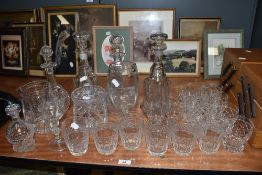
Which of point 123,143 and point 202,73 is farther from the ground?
point 202,73

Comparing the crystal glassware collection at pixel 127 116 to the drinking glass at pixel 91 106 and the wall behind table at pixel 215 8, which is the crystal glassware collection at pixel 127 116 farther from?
the wall behind table at pixel 215 8

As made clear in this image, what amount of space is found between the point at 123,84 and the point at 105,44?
1.13 feet

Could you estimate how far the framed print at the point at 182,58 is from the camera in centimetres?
157

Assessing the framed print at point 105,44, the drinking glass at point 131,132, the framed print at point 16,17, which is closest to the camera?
the drinking glass at point 131,132

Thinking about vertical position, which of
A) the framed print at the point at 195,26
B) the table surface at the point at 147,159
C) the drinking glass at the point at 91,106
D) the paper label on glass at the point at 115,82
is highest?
the framed print at the point at 195,26

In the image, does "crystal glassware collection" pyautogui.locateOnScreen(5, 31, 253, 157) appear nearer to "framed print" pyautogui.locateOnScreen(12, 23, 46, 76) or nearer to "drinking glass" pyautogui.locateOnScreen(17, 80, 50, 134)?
"drinking glass" pyautogui.locateOnScreen(17, 80, 50, 134)

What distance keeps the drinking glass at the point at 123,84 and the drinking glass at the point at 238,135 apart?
0.45 metres

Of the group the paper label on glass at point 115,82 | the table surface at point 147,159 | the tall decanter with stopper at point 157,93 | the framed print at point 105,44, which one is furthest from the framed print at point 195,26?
the table surface at point 147,159

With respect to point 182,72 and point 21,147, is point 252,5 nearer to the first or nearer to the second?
point 182,72

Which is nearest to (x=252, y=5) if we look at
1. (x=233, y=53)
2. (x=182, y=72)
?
(x=233, y=53)

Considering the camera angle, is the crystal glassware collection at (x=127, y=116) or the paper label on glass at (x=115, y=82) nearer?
the crystal glassware collection at (x=127, y=116)

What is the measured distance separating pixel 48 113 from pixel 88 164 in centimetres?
31

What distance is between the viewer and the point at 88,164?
104 centimetres

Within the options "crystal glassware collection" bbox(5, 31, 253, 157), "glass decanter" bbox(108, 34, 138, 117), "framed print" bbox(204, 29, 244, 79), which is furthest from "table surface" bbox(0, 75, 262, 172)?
"framed print" bbox(204, 29, 244, 79)
